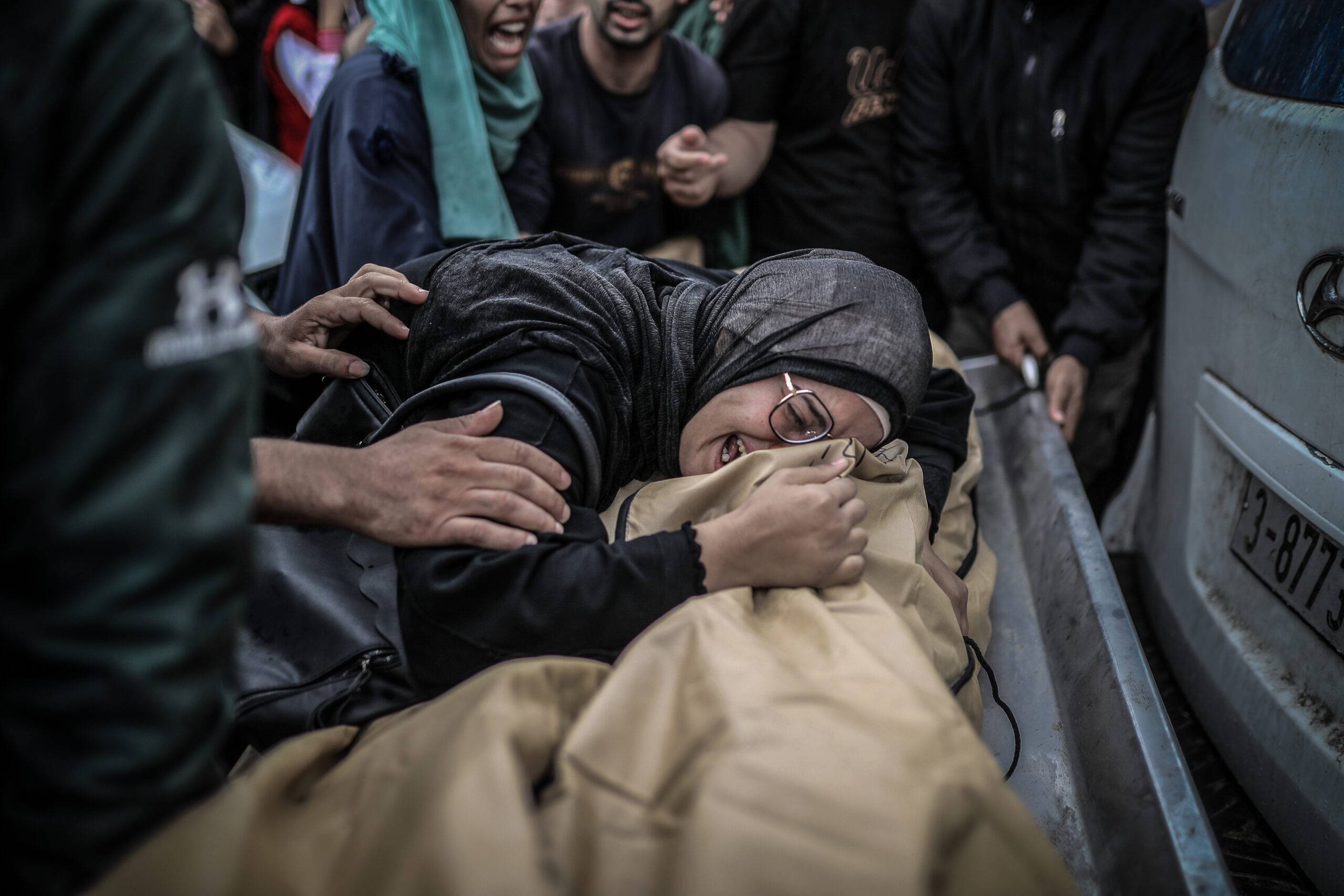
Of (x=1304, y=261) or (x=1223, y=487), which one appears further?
(x=1223, y=487)

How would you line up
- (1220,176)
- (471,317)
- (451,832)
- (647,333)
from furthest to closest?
(1220,176) → (647,333) → (471,317) → (451,832)

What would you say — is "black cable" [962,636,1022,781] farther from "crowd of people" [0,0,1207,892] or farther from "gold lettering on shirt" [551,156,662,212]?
"gold lettering on shirt" [551,156,662,212]

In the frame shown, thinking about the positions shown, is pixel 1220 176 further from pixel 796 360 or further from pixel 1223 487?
pixel 796 360

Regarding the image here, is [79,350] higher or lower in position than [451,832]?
higher

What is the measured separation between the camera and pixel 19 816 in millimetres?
796

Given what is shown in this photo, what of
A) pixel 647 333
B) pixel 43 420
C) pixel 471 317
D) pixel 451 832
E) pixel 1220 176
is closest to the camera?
pixel 43 420

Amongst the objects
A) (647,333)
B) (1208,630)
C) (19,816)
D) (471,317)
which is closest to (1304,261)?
(1208,630)

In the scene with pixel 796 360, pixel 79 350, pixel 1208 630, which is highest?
pixel 79 350

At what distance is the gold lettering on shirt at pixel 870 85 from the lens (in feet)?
10.4

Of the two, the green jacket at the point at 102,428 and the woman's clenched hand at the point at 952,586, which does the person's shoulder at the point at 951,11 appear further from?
the green jacket at the point at 102,428

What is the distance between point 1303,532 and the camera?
1.74 m

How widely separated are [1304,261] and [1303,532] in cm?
54

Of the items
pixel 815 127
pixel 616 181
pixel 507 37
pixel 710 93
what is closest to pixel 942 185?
pixel 815 127

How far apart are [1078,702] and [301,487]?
1.49 metres
